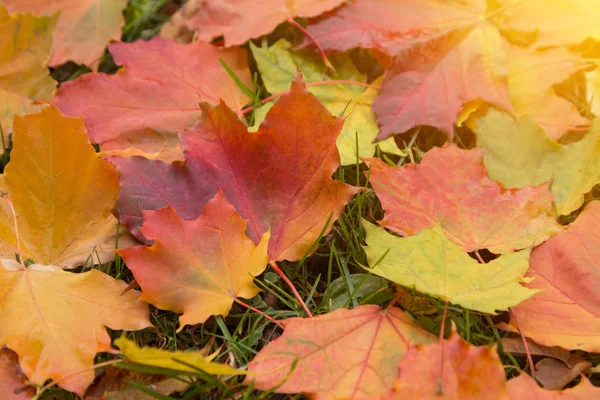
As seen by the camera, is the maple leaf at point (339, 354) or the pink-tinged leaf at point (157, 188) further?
the pink-tinged leaf at point (157, 188)

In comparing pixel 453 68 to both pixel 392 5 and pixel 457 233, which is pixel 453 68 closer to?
pixel 392 5

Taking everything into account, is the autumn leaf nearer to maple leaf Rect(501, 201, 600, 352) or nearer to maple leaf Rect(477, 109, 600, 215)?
maple leaf Rect(501, 201, 600, 352)

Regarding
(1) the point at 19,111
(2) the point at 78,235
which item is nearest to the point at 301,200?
(2) the point at 78,235

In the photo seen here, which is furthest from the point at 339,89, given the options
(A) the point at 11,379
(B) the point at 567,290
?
(A) the point at 11,379

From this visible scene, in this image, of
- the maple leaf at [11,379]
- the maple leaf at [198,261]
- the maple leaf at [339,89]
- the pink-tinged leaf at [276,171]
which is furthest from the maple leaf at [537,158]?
the maple leaf at [11,379]

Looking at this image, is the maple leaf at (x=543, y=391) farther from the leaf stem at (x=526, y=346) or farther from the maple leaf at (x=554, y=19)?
the maple leaf at (x=554, y=19)

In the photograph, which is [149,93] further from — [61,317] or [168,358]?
[168,358]

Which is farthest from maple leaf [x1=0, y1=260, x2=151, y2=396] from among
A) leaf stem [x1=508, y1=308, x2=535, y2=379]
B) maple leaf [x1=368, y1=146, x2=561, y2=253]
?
leaf stem [x1=508, y1=308, x2=535, y2=379]
